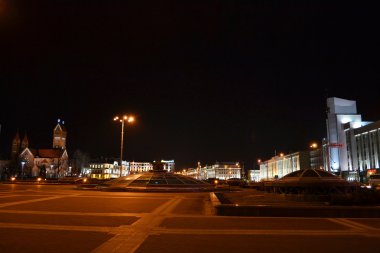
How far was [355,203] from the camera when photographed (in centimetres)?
1719

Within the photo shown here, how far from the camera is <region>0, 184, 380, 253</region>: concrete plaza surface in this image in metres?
8.71

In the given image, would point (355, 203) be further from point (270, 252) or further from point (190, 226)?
point (270, 252)

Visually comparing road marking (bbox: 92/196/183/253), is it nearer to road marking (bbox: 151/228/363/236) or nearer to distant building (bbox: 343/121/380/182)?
road marking (bbox: 151/228/363/236)

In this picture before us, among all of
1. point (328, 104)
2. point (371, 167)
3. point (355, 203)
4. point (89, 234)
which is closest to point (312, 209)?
point (355, 203)

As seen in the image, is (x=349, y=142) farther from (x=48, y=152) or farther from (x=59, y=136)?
(x=59, y=136)

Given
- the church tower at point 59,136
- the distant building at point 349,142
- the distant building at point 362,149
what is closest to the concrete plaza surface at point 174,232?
the distant building at point 362,149

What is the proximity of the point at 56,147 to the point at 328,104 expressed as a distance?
113512 millimetres

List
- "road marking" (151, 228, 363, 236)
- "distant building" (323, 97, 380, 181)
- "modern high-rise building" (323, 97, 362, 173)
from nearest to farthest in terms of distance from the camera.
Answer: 1. "road marking" (151, 228, 363, 236)
2. "distant building" (323, 97, 380, 181)
3. "modern high-rise building" (323, 97, 362, 173)

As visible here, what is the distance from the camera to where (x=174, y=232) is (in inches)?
426

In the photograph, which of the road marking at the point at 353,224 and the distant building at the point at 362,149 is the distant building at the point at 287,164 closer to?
the distant building at the point at 362,149

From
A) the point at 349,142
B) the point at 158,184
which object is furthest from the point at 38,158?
the point at 158,184

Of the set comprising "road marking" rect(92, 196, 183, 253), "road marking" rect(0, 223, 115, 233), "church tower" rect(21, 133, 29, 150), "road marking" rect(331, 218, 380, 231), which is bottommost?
"road marking" rect(331, 218, 380, 231)

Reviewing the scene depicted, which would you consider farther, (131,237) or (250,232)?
(250,232)

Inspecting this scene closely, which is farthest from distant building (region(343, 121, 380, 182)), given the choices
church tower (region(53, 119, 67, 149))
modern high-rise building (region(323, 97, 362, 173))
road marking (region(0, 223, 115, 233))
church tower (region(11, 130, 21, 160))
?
church tower (region(11, 130, 21, 160))
